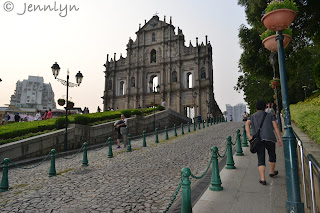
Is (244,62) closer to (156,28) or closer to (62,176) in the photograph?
(62,176)

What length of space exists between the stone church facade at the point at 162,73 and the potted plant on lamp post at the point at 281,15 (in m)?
28.2

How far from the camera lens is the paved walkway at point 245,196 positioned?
3.26 meters

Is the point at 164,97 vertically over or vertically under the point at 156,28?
under

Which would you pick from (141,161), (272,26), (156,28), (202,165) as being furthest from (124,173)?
(156,28)

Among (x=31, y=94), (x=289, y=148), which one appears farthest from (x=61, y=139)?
(x=31, y=94)

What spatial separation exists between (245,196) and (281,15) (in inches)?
128

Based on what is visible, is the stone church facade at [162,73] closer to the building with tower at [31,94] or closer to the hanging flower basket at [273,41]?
the hanging flower basket at [273,41]

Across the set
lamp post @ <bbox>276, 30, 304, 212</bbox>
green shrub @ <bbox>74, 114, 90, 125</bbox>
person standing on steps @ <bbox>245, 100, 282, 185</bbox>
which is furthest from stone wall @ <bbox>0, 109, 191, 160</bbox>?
lamp post @ <bbox>276, 30, 304, 212</bbox>

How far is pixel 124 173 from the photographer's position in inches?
243

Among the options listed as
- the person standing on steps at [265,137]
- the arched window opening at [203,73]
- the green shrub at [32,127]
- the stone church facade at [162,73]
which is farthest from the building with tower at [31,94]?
the person standing on steps at [265,137]

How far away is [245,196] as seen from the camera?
3.72m

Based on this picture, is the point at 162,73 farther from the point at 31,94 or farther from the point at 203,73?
the point at 31,94

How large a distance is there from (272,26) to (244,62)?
14.0 meters

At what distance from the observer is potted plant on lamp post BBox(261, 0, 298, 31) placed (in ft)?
10.8
